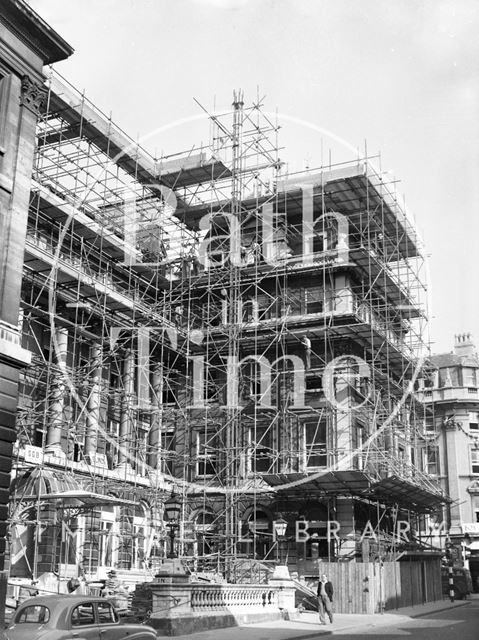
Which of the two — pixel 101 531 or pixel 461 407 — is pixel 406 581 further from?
pixel 461 407

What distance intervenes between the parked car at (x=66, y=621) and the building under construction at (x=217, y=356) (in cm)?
1773

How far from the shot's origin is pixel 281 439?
42312 millimetres

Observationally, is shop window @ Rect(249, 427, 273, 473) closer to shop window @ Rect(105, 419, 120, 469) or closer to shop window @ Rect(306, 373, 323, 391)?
shop window @ Rect(306, 373, 323, 391)

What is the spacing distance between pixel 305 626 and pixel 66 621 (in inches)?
558

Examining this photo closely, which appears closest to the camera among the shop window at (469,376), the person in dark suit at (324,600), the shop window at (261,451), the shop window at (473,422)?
the person in dark suit at (324,600)

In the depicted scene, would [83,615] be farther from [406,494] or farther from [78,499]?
[406,494]

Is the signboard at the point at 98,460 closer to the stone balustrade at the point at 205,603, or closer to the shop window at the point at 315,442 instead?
the stone balustrade at the point at 205,603

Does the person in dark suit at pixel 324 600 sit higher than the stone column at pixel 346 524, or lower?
lower

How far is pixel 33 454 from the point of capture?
31.2 metres

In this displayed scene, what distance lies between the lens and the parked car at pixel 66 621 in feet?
44.5

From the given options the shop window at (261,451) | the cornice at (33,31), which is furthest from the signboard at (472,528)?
the cornice at (33,31)

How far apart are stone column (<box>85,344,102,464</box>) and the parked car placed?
67.0ft

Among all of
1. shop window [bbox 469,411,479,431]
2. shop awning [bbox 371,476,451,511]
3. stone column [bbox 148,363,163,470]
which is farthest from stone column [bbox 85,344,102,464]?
shop window [bbox 469,411,479,431]

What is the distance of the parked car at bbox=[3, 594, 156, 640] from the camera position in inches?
534
